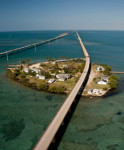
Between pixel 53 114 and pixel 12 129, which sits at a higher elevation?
pixel 53 114

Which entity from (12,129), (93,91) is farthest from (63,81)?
(12,129)

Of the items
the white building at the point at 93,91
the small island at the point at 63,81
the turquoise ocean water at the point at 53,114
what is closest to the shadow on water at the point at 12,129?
the turquoise ocean water at the point at 53,114

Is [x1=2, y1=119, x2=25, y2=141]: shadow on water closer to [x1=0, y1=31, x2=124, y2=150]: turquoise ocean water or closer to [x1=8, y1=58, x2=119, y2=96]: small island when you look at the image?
[x1=0, y1=31, x2=124, y2=150]: turquoise ocean water

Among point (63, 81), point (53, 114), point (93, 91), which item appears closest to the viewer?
point (53, 114)

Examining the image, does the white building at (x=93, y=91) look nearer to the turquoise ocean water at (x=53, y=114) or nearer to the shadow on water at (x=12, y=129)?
the turquoise ocean water at (x=53, y=114)

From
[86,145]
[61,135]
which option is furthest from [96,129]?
[61,135]

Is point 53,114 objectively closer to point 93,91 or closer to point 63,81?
point 93,91

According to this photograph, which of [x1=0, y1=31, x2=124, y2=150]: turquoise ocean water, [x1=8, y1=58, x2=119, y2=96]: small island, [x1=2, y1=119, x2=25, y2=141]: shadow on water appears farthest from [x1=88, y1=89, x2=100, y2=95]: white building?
[x1=2, y1=119, x2=25, y2=141]: shadow on water

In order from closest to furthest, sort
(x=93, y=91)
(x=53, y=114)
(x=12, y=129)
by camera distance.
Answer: (x=12, y=129)
(x=53, y=114)
(x=93, y=91)

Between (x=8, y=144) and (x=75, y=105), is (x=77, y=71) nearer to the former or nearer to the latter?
(x=75, y=105)

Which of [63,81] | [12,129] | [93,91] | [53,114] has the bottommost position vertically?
[12,129]

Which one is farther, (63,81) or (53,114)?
(63,81)
